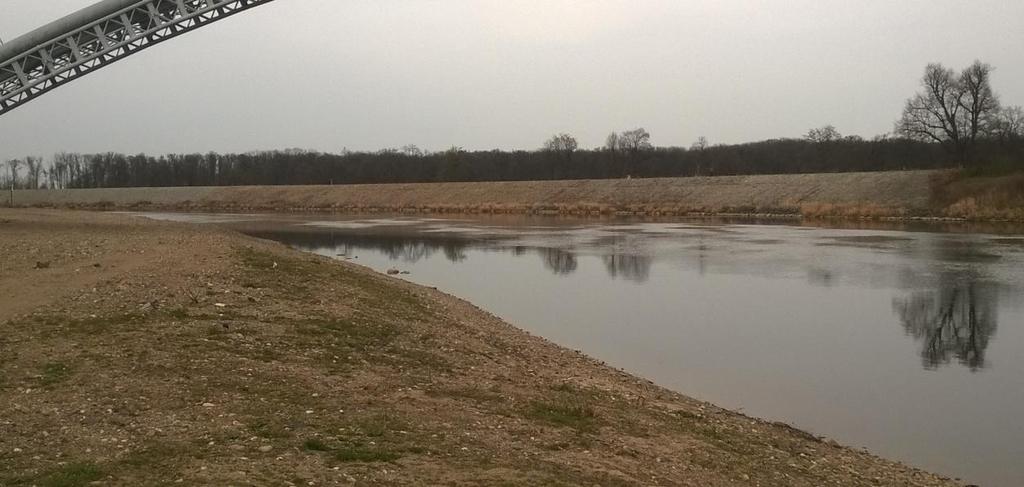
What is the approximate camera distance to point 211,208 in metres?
114

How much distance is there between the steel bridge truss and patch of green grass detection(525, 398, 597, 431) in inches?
1386

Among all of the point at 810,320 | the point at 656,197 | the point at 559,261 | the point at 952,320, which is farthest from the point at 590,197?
the point at 952,320

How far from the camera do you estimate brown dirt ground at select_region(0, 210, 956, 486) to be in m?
6.59

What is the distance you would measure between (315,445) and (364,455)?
0.53 m

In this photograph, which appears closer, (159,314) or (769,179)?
(159,314)

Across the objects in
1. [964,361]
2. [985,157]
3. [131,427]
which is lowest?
[964,361]

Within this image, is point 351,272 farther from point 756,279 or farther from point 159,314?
point 756,279

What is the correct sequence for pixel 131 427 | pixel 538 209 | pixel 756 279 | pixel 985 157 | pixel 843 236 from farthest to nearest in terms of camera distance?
1. pixel 538 209
2. pixel 985 157
3. pixel 843 236
4. pixel 756 279
5. pixel 131 427

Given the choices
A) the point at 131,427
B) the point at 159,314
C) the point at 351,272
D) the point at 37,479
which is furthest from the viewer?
the point at 351,272

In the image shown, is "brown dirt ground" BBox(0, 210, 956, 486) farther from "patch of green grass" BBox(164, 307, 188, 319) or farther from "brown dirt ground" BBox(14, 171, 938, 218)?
"brown dirt ground" BBox(14, 171, 938, 218)

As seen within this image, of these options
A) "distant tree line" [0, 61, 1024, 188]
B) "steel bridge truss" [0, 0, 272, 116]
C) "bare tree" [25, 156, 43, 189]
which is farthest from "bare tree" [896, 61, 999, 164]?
"bare tree" [25, 156, 43, 189]

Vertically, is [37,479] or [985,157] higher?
[985,157]

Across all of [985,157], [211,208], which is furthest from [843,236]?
[211,208]

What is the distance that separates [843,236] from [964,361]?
107 feet
